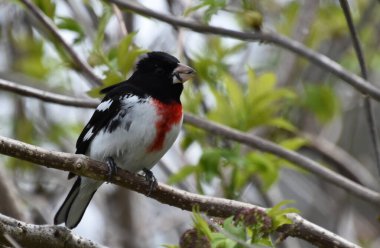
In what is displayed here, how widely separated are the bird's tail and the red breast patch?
0.43 m

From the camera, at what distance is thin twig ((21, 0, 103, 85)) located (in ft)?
12.0

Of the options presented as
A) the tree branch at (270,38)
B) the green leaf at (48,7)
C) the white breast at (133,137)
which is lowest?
the white breast at (133,137)

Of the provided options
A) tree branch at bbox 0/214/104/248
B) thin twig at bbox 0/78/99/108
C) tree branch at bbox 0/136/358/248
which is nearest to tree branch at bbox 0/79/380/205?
thin twig at bbox 0/78/99/108

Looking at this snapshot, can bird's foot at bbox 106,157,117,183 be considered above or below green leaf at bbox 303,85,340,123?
below

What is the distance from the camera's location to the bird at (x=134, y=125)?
3588 mm

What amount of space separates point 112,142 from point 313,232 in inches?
42.2

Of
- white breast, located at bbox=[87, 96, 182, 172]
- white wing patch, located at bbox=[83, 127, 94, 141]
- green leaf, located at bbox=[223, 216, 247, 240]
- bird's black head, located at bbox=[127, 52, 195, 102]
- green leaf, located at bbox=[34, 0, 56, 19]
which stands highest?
bird's black head, located at bbox=[127, 52, 195, 102]

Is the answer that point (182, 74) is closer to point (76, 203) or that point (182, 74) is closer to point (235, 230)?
point (76, 203)

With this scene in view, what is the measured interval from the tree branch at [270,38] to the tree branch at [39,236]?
115cm

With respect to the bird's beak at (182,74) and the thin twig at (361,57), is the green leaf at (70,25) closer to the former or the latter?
the bird's beak at (182,74)

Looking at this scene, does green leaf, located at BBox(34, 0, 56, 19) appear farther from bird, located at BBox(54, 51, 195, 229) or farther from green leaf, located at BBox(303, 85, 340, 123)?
green leaf, located at BBox(303, 85, 340, 123)

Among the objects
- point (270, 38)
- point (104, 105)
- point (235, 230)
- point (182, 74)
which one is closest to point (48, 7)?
point (104, 105)

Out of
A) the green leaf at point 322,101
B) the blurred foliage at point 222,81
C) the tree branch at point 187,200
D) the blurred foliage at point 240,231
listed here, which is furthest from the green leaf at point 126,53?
the green leaf at point 322,101

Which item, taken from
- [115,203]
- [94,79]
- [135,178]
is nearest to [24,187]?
[115,203]
